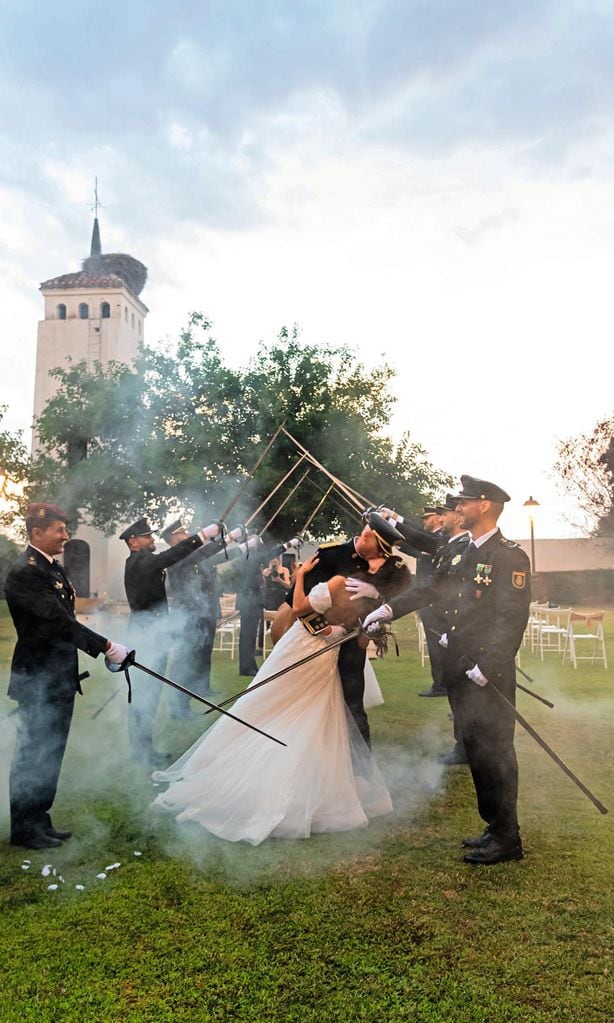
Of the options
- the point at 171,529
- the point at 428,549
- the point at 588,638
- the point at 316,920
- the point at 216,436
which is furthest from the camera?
the point at 216,436

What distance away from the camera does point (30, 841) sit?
4336 millimetres

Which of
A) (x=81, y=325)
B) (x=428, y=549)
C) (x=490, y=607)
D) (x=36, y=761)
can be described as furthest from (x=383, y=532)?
(x=81, y=325)

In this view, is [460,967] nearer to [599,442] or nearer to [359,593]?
[359,593]

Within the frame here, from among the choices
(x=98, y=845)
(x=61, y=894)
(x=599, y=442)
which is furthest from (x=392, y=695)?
(x=599, y=442)

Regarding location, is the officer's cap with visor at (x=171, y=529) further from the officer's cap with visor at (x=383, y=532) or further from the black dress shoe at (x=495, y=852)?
the black dress shoe at (x=495, y=852)

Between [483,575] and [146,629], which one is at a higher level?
[483,575]

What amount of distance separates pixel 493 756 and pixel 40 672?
273 cm

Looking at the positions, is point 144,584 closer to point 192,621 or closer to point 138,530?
point 138,530

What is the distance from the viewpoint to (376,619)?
460cm

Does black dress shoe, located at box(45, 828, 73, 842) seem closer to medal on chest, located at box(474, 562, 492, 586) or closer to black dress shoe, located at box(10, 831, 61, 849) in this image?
black dress shoe, located at box(10, 831, 61, 849)

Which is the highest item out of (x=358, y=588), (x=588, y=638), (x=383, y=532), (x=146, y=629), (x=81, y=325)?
(x=81, y=325)

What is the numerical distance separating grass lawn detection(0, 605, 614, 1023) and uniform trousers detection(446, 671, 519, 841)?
0.26 metres

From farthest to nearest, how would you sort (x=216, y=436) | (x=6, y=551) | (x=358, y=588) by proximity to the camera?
1. (x=6, y=551)
2. (x=216, y=436)
3. (x=358, y=588)

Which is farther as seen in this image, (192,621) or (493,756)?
(192,621)
